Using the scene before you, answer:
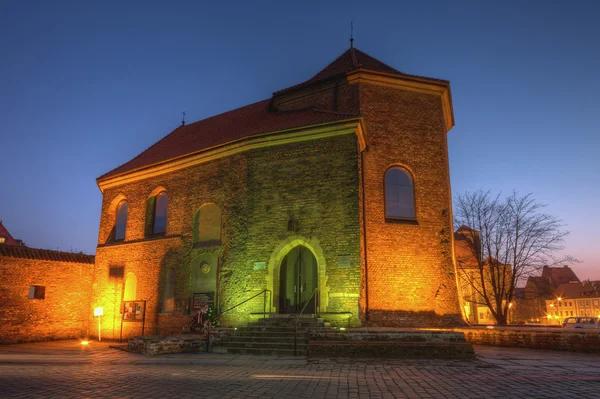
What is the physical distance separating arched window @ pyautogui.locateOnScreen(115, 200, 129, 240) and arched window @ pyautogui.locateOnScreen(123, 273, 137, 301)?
90.8 inches

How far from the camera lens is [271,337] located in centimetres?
1253

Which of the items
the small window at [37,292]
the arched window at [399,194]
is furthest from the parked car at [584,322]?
the small window at [37,292]

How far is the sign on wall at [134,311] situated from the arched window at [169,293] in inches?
37.7

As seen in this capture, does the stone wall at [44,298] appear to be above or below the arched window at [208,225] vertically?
below

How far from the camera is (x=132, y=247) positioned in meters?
20.3

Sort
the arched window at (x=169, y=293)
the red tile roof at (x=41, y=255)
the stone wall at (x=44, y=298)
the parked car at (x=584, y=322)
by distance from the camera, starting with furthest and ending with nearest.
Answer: the parked car at (x=584, y=322) → the arched window at (x=169, y=293) → the red tile roof at (x=41, y=255) → the stone wall at (x=44, y=298)

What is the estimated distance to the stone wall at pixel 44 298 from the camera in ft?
58.2

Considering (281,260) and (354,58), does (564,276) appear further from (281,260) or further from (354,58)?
(281,260)

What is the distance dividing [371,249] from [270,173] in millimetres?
4535

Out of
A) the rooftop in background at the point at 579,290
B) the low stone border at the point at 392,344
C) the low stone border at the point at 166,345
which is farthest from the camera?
the rooftop in background at the point at 579,290

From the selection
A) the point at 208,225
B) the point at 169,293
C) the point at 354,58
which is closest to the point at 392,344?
the point at 208,225

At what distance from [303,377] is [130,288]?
47.7 ft

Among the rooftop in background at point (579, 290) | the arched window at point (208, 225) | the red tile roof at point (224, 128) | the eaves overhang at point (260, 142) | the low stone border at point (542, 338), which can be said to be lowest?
the low stone border at point (542, 338)

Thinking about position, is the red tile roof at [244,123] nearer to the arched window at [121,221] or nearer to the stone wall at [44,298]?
the arched window at [121,221]
